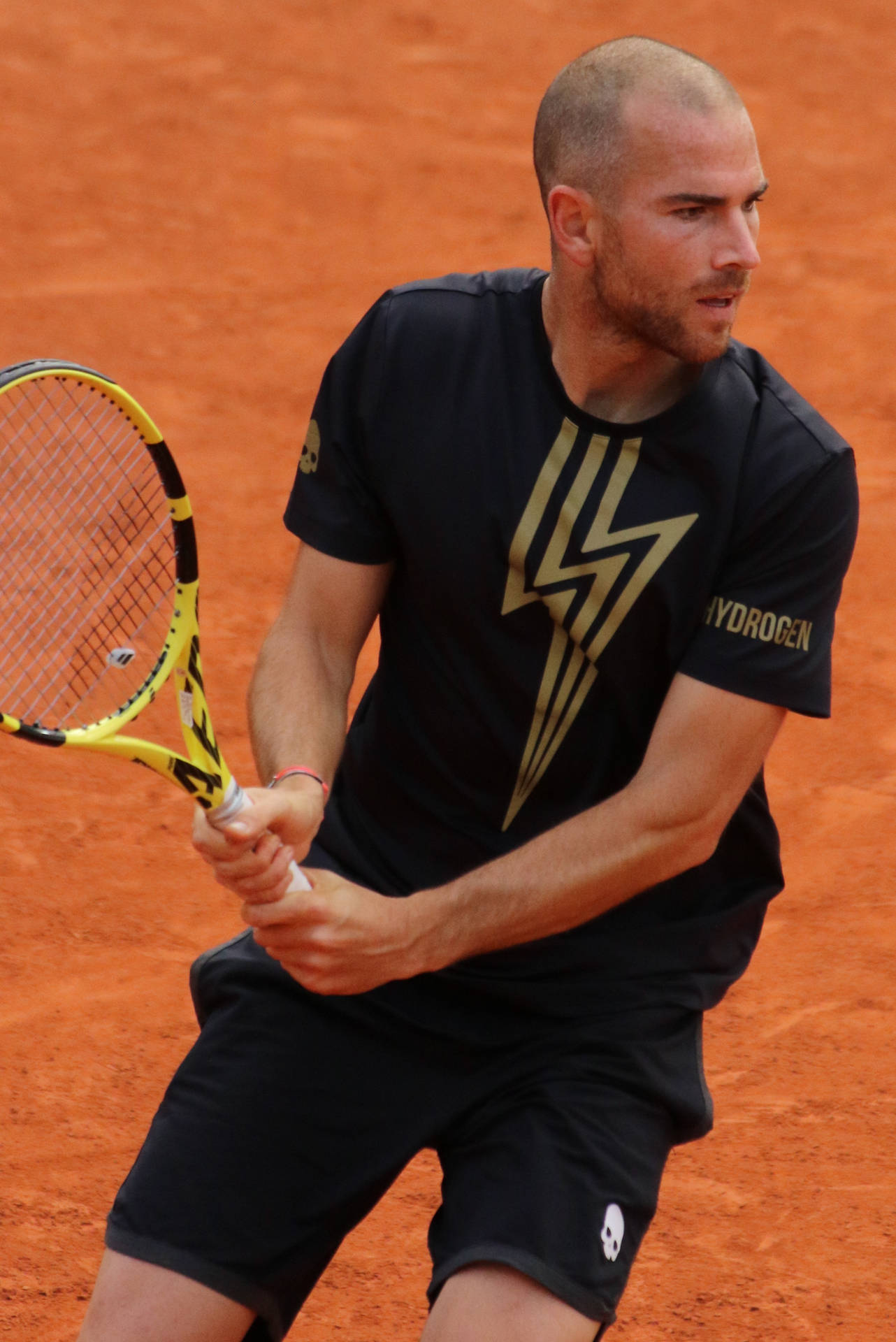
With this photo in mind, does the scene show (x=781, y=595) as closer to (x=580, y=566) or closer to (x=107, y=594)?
(x=580, y=566)

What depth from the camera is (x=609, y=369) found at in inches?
130

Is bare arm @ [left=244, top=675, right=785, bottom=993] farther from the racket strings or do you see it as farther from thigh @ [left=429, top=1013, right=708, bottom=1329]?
the racket strings

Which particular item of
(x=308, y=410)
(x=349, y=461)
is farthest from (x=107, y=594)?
(x=308, y=410)

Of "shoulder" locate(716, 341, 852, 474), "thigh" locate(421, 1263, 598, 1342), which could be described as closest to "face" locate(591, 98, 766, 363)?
"shoulder" locate(716, 341, 852, 474)

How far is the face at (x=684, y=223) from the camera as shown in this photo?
3.09 metres

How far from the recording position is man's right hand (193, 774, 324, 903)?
3.04 m

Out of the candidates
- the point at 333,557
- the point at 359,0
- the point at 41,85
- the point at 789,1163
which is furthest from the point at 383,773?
the point at 359,0

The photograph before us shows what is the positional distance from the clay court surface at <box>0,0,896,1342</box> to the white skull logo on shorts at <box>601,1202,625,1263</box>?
4.34 ft

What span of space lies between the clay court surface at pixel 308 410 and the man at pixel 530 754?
1.21 meters

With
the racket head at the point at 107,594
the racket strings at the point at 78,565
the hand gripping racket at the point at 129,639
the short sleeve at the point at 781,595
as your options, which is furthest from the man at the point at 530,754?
the racket strings at the point at 78,565

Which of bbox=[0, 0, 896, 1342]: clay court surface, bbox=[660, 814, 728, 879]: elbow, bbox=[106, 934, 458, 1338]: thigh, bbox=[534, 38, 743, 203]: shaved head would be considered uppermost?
bbox=[534, 38, 743, 203]: shaved head

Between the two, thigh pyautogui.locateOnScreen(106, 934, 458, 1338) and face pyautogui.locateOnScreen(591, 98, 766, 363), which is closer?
face pyautogui.locateOnScreen(591, 98, 766, 363)

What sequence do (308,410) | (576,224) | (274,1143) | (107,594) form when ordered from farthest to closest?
1. (308,410)
2. (107,594)
3. (274,1143)
4. (576,224)

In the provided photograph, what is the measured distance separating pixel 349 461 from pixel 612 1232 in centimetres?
145
